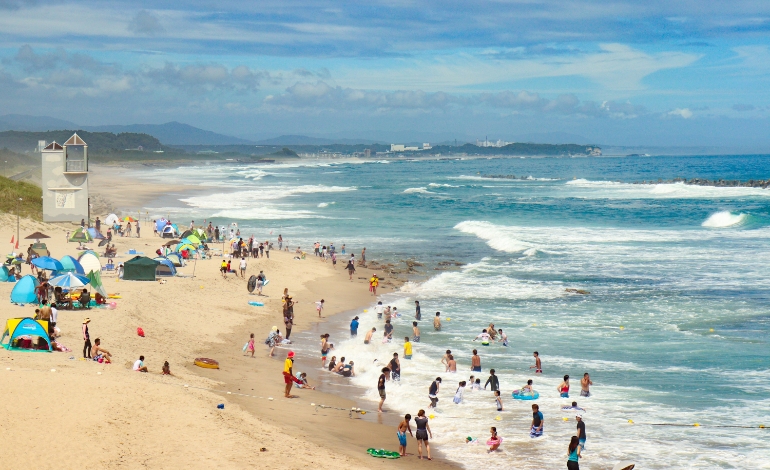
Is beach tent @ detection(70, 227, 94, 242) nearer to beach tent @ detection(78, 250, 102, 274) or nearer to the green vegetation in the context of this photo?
the green vegetation

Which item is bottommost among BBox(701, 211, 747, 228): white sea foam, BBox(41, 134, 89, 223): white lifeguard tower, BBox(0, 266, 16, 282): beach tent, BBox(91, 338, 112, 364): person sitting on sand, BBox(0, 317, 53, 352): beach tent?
BBox(91, 338, 112, 364): person sitting on sand

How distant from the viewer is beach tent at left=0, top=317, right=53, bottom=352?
1652cm

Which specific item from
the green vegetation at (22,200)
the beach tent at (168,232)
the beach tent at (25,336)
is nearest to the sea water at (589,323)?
Answer: the beach tent at (168,232)

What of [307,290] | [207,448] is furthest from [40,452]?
[307,290]

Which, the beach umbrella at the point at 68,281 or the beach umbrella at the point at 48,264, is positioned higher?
the beach umbrella at the point at 48,264

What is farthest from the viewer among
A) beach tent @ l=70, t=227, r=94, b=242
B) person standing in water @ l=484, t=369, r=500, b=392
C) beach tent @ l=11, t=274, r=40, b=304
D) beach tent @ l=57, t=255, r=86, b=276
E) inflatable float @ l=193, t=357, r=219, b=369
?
beach tent @ l=70, t=227, r=94, b=242

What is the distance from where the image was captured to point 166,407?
1382 centimetres

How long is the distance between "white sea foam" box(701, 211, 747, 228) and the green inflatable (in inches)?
1641

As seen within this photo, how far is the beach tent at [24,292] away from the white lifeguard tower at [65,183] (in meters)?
20.4

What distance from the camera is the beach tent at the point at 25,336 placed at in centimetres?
1652

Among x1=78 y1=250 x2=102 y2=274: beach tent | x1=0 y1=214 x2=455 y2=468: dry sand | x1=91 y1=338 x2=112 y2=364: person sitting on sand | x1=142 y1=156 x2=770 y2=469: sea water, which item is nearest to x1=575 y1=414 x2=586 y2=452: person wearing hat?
x1=142 y1=156 x2=770 y2=469: sea water

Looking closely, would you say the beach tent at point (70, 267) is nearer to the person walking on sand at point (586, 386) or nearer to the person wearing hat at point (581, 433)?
the person walking on sand at point (586, 386)

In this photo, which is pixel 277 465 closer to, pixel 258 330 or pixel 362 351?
pixel 362 351

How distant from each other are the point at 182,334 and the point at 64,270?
542 centimetres
